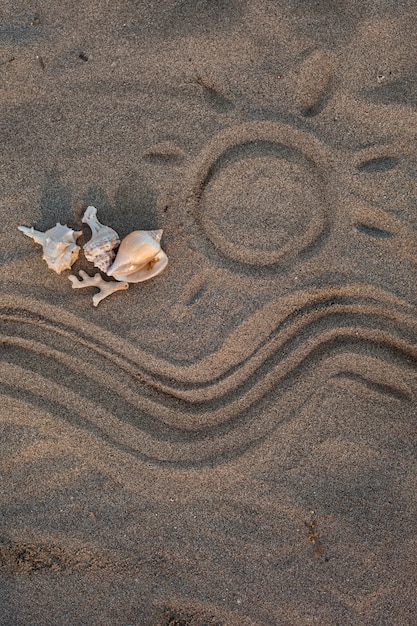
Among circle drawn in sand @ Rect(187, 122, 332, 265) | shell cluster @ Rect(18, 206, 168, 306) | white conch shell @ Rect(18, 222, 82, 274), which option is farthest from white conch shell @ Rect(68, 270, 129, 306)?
circle drawn in sand @ Rect(187, 122, 332, 265)

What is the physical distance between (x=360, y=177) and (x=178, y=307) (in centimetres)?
141

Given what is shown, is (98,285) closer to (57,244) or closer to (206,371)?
(57,244)

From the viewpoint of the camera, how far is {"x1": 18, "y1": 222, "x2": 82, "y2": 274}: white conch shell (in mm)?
3367

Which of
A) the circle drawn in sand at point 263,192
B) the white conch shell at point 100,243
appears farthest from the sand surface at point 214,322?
the white conch shell at point 100,243

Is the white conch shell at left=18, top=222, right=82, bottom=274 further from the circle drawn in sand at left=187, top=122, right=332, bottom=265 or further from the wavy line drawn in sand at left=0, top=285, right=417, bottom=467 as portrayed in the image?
the circle drawn in sand at left=187, top=122, right=332, bottom=265

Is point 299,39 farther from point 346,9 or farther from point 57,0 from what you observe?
point 57,0

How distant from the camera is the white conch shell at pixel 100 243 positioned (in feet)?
11.1

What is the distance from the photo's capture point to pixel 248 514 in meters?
3.50

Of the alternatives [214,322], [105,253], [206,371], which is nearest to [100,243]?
[105,253]

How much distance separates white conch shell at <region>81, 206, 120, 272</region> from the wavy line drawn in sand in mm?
396

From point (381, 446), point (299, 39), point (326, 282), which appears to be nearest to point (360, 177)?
point (326, 282)

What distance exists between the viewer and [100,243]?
3383 millimetres

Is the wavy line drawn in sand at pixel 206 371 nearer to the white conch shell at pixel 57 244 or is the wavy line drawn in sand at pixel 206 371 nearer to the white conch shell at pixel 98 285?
the white conch shell at pixel 98 285

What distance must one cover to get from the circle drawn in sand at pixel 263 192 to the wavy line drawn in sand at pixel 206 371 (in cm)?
39
